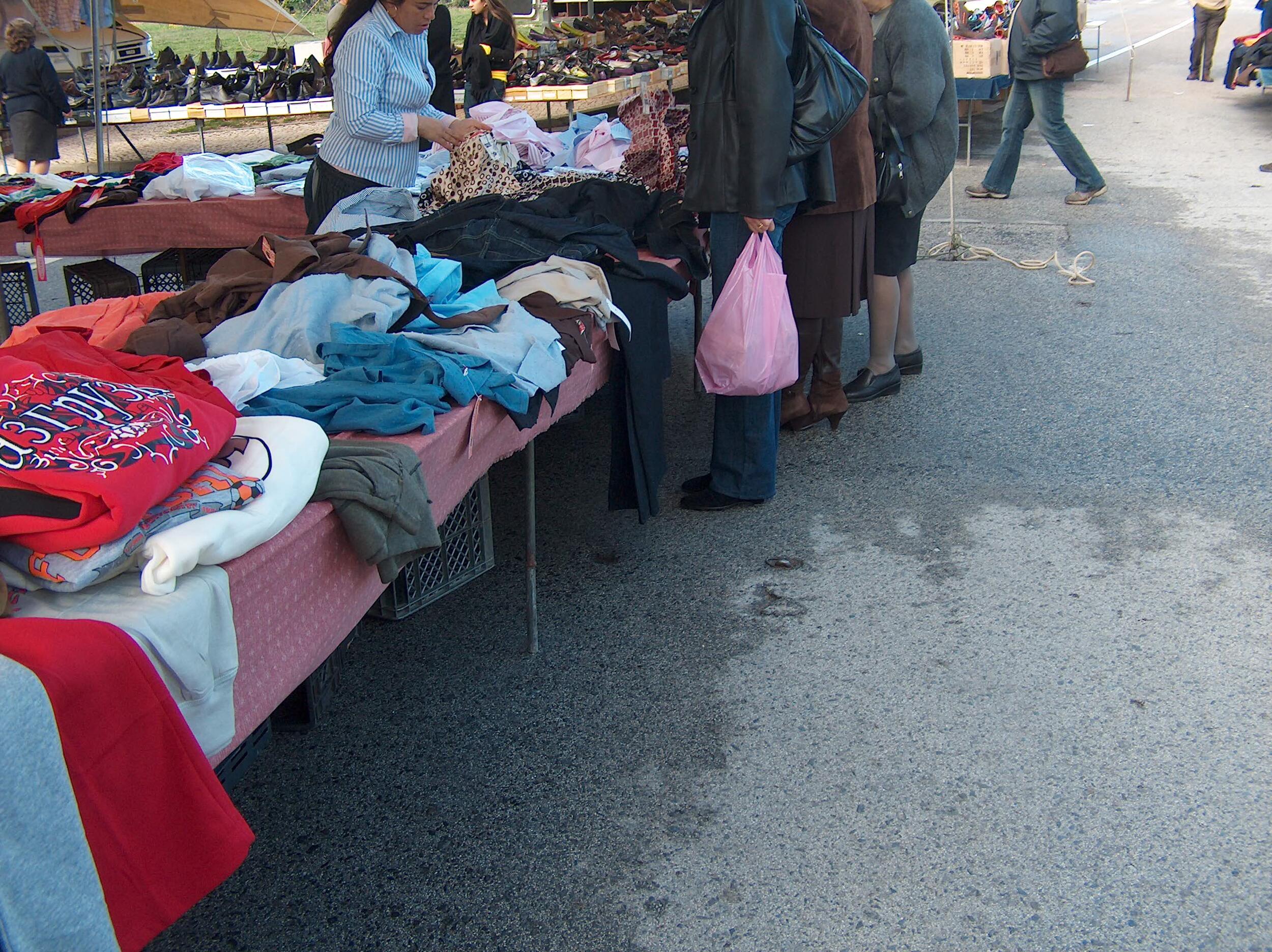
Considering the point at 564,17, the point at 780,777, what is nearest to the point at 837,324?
the point at 780,777

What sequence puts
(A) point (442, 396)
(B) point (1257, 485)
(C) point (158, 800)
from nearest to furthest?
(C) point (158, 800) → (A) point (442, 396) → (B) point (1257, 485)

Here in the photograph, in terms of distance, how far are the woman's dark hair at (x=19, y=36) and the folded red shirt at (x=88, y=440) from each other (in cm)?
929

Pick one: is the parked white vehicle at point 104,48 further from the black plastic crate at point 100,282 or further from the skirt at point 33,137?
the black plastic crate at point 100,282

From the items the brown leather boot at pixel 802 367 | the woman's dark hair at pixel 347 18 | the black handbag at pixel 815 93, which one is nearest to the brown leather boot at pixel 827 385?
the brown leather boot at pixel 802 367

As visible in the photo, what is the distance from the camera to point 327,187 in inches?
171

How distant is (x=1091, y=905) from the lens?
217 centimetres

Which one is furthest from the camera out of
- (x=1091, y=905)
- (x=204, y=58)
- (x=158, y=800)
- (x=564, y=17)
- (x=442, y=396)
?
(x=564, y=17)

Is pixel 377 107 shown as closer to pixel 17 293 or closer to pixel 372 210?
pixel 372 210

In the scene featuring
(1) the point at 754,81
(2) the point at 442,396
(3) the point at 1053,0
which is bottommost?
(2) the point at 442,396

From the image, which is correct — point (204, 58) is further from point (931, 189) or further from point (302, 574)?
point (302, 574)

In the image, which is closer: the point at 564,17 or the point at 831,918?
the point at 831,918

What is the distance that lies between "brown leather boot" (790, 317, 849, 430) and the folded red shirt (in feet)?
9.90

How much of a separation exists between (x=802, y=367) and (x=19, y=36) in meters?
8.82

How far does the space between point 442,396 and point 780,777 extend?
3.95 ft
